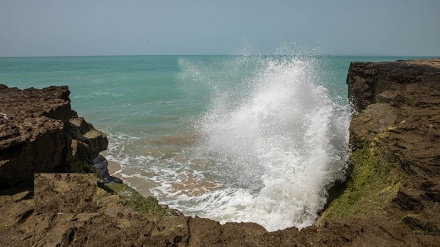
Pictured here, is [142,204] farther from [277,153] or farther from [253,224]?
[277,153]

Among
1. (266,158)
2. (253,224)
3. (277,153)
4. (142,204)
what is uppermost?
(253,224)

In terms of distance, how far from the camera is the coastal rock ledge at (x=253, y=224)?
2396 mm

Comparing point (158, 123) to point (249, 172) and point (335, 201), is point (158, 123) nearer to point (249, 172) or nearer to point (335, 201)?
point (249, 172)

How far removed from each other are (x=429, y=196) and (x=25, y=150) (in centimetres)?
450

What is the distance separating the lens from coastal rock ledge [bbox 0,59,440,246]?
2396mm

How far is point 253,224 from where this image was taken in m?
2.62

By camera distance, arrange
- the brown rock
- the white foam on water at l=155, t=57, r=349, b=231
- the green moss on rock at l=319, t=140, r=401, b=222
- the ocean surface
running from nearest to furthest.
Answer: the green moss on rock at l=319, t=140, r=401, b=222, the brown rock, the white foam on water at l=155, t=57, r=349, b=231, the ocean surface

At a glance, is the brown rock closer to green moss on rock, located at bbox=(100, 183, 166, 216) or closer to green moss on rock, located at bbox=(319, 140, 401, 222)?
green moss on rock, located at bbox=(100, 183, 166, 216)

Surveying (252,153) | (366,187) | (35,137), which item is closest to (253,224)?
(366,187)

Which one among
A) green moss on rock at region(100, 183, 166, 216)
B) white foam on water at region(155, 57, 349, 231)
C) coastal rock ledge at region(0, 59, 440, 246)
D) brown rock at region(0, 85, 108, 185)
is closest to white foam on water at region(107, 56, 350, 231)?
white foam on water at region(155, 57, 349, 231)

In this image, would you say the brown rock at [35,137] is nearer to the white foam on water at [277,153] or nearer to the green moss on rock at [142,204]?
the green moss on rock at [142,204]

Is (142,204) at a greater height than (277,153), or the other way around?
(142,204)

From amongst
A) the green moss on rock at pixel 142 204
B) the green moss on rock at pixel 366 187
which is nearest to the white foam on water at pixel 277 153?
the green moss on rock at pixel 366 187

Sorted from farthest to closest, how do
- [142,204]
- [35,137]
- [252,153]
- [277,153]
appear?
[252,153], [277,153], [35,137], [142,204]
